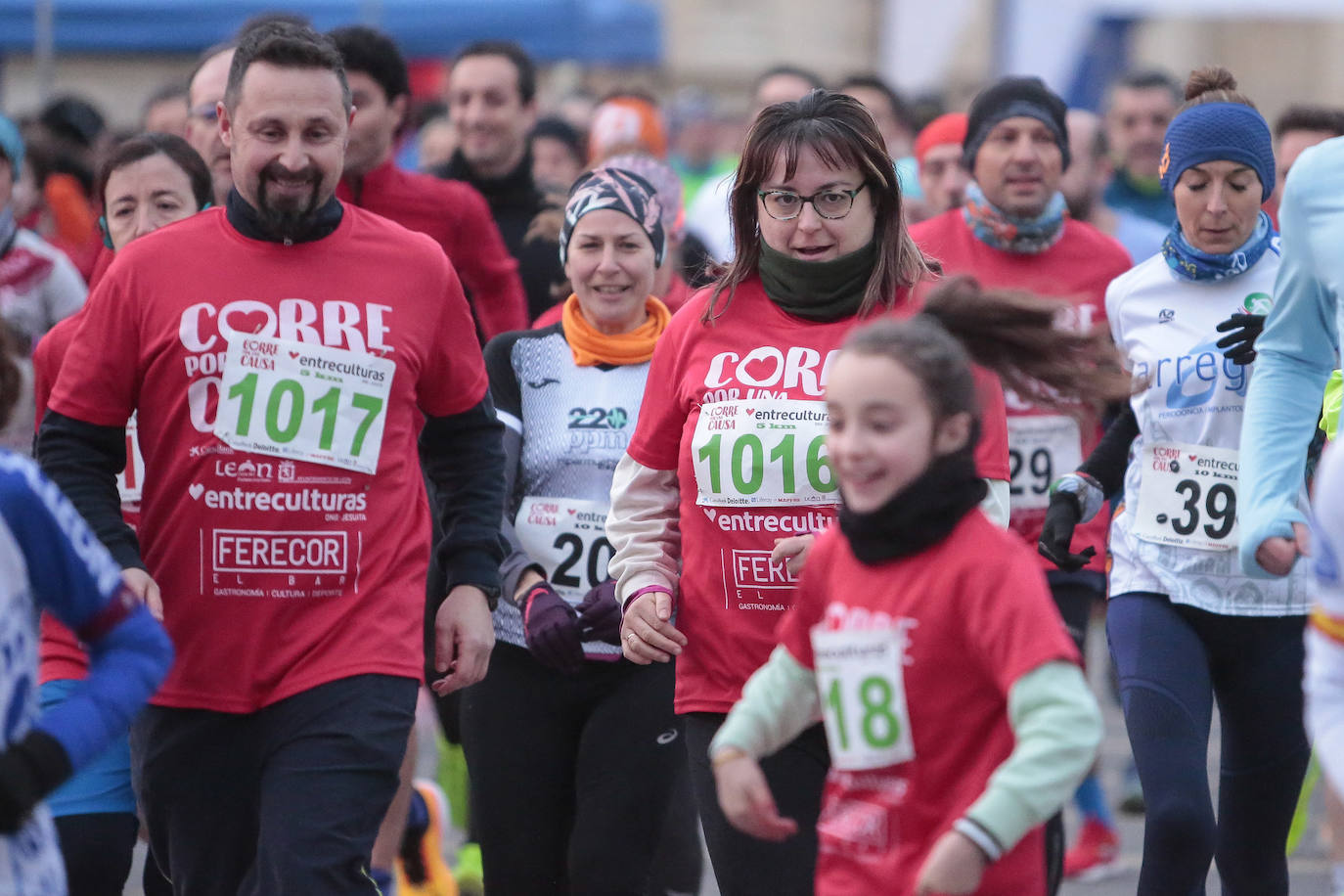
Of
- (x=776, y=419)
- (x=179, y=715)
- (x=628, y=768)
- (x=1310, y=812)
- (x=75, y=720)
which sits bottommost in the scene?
(x=1310, y=812)

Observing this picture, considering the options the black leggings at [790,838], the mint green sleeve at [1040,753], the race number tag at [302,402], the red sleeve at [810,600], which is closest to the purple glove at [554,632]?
the race number tag at [302,402]

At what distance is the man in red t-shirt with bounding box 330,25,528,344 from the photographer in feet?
20.5

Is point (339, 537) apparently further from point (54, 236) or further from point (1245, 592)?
point (54, 236)

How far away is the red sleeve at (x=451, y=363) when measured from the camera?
4.45m

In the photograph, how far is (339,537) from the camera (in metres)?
4.21

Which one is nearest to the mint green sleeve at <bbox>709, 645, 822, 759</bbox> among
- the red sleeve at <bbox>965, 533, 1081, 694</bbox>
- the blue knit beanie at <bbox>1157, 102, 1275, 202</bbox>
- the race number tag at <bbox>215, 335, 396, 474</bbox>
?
the red sleeve at <bbox>965, 533, 1081, 694</bbox>

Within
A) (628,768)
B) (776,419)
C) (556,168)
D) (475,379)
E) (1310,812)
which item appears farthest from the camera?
(556,168)

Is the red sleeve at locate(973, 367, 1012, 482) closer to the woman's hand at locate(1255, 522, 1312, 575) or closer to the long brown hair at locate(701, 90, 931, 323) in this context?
the long brown hair at locate(701, 90, 931, 323)

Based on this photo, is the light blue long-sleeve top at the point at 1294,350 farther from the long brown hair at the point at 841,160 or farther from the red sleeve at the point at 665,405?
the red sleeve at the point at 665,405

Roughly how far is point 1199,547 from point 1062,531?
1.07 ft

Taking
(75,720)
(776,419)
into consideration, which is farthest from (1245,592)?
(75,720)

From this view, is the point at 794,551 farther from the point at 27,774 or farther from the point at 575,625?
the point at 27,774

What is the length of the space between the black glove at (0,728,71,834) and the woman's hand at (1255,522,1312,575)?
2245mm

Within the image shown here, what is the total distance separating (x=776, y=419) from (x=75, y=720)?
5.21ft
